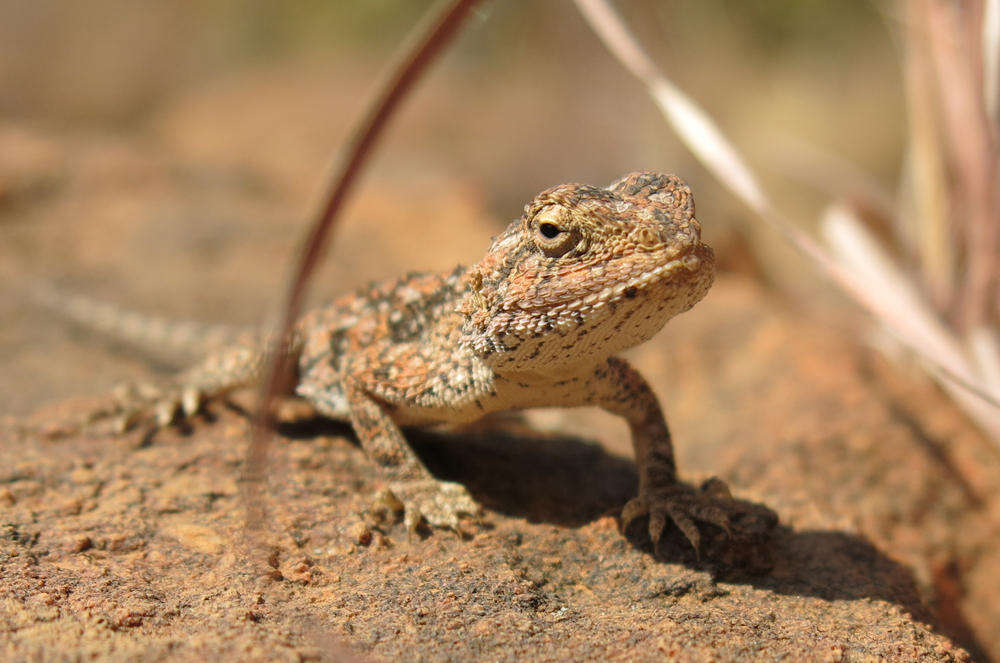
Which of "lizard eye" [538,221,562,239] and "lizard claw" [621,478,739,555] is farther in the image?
"lizard claw" [621,478,739,555]

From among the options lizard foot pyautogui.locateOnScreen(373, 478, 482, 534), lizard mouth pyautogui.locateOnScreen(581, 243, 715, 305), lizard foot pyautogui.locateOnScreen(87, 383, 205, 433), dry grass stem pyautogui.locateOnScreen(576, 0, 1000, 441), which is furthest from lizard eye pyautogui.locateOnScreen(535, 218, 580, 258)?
lizard foot pyautogui.locateOnScreen(87, 383, 205, 433)

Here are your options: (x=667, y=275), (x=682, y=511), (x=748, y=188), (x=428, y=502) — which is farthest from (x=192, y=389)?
(x=748, y=188)

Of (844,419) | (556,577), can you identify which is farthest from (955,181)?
(556,577)

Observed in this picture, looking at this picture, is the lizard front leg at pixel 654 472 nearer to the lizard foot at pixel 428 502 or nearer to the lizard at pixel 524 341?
the lizard at pixel 524 341

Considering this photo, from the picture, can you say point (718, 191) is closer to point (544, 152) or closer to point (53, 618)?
point (544, 152)

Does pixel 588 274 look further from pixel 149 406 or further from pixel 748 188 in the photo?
pixel 149 406

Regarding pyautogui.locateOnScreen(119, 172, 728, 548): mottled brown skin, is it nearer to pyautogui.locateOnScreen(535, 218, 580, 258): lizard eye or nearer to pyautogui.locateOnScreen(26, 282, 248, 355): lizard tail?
pyautogui.locateOnScreen(535, 218, 580, 258): lizard eye

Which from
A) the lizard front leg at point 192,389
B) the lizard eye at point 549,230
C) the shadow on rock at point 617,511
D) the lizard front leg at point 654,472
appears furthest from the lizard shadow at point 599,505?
the lizard eye at point 549,230
